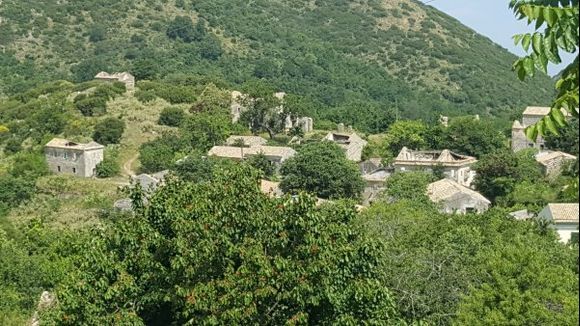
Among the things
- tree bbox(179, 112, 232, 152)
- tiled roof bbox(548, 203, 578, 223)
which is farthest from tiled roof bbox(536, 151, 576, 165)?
tree bbox(179, 112, 232, 152)

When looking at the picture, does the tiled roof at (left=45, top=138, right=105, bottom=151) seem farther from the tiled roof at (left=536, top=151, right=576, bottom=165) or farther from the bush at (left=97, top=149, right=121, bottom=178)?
the tiled roof at (left=536, top=151, right=576, bottom=165)

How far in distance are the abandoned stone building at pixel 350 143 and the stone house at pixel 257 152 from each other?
4.68m

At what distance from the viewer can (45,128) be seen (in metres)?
52.8

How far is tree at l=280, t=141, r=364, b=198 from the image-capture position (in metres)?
40.3

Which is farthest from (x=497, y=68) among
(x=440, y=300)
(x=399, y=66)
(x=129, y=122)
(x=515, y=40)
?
(x=515, y=40)

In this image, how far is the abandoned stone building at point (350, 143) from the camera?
50694 mm

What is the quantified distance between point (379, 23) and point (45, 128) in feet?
207

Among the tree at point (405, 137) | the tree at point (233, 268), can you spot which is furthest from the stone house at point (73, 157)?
the tree at point (233, 268)

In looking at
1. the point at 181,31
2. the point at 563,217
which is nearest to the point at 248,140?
the point at 563,217

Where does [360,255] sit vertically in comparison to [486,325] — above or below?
above

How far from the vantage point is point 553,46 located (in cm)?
421

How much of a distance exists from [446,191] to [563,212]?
10313mm

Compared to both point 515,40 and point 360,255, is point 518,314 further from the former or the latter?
point 515,40

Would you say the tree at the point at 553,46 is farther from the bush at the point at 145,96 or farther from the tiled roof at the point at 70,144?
the bush at the point at 145,96
